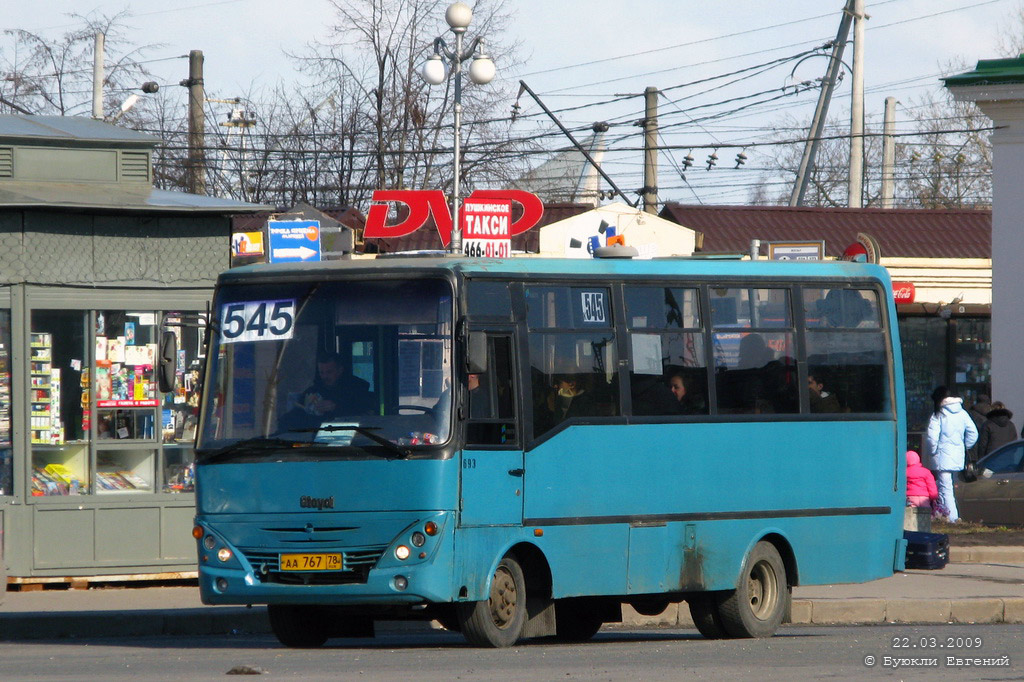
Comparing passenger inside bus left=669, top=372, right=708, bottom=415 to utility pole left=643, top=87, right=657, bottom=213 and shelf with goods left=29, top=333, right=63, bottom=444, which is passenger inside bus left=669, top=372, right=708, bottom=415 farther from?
utility pole left=643, top=87, right=657, bottom=213

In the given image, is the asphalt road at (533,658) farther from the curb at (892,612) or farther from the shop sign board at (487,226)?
the shop sign board at (487,226)

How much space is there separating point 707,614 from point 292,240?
18.7 feet

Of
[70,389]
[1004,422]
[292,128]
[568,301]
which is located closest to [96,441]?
[70,389]

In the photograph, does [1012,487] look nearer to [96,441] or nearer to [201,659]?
[96,441]

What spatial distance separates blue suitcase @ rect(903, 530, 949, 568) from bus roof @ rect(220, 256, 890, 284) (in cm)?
242

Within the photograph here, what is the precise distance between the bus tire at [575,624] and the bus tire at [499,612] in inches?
65.5

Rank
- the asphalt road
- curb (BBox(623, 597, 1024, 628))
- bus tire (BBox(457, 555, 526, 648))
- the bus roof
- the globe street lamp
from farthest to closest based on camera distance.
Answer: the globe street lamp, curb (BBox(623, 597, 1024, 628)), the bus roof, bus tire (BBox(457, 555, 526, 648)), the asphalt road

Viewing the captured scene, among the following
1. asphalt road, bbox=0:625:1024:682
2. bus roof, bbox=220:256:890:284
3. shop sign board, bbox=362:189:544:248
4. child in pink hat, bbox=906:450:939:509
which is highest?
shop sign board, bbox=362:189:544:248

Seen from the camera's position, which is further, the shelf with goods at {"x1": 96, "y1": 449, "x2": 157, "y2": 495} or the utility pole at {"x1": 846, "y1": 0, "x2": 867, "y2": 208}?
the utility pole at {"x1": 846, "y1": 0, "x2": 867, "y2": 208}

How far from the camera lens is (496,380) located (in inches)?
403

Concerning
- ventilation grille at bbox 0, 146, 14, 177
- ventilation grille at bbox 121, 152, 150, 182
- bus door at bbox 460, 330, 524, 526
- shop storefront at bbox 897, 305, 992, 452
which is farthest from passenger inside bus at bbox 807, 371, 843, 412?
shop storefront at bbox 897, 305, 992, 452

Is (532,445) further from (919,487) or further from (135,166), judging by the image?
(919,487)

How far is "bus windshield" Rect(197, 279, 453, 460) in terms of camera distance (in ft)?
32.5

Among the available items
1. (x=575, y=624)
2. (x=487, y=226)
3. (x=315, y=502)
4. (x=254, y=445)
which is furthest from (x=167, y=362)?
(x=487, y=226)
